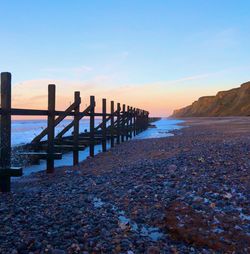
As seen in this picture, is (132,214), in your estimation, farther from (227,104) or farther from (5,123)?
(227,104)

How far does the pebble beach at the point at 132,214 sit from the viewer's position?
373 cm

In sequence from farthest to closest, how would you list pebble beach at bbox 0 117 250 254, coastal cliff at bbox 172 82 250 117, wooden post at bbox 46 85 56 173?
coastal cliff at bbox 172 82 250 117 < wooden post at bbox 46 85 56 173 < pebble beach at bbox 0 117 250 254

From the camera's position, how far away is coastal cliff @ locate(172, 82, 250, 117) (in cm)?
13400

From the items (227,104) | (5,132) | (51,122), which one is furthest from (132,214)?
(227,104)

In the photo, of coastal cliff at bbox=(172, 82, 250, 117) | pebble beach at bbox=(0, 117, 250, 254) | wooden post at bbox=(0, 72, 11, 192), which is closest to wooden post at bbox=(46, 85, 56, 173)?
pebble beach at bbox=(0, 117, 250, 254)

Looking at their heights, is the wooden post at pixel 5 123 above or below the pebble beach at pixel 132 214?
above

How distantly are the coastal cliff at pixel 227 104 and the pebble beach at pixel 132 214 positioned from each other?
123437 millimetres

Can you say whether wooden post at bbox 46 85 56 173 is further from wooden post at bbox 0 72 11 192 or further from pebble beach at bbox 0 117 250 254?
wooden post at bbox 0 72 11 192

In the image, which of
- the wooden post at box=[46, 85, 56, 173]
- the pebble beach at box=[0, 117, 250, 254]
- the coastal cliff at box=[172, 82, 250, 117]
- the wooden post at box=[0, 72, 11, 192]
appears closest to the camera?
the pebble beach at box=[0, 117, 250, 254]

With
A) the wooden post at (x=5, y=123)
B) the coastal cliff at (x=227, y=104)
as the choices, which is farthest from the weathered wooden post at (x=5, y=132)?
→ the coastal cliff at (x=227, y=104)

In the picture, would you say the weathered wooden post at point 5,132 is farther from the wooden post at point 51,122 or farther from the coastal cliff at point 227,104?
the coastal cliff at point 227,104

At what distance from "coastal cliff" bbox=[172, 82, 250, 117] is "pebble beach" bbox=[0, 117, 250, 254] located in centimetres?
12344

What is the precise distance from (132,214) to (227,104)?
503 ft

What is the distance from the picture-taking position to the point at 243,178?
6.75 meters
